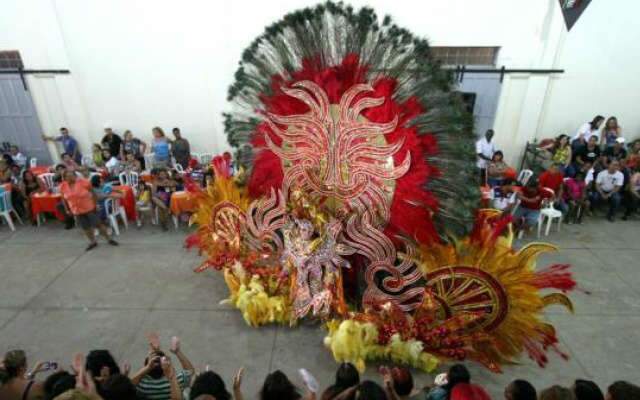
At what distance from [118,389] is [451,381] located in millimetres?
1962

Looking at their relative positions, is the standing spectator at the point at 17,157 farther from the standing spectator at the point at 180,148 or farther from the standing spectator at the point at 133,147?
the standing spectator at the point at 180,148

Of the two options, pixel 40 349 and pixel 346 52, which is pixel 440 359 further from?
pixel 40 349

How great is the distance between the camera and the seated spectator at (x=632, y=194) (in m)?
6.30

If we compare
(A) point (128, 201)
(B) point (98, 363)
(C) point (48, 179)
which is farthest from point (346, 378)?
(C) point (48, 179)

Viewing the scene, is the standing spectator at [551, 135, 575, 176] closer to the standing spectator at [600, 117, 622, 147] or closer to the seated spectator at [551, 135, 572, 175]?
the seated spectator at [551, 135, 572, 175]

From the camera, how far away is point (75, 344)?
3.75m

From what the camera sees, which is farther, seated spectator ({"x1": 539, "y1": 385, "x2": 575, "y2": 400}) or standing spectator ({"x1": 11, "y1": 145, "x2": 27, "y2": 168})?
standing spectator ({"x1": 11, "y1": 145, "x2": 27, "y2": 168})

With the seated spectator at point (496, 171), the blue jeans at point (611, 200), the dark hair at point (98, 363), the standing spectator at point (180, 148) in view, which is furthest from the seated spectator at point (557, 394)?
the standing spectator at point (180, 148)

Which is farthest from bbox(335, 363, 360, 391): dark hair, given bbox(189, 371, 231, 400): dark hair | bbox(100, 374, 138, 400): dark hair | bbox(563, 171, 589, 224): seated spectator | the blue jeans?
the blue jeans

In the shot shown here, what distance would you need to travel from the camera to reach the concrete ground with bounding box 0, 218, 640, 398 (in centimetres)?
344

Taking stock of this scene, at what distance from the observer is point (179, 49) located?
7.20 m

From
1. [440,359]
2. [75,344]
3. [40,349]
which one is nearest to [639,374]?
[440,359]

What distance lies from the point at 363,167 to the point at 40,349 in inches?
139

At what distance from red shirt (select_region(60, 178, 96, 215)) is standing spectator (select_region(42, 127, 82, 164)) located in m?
3.25
